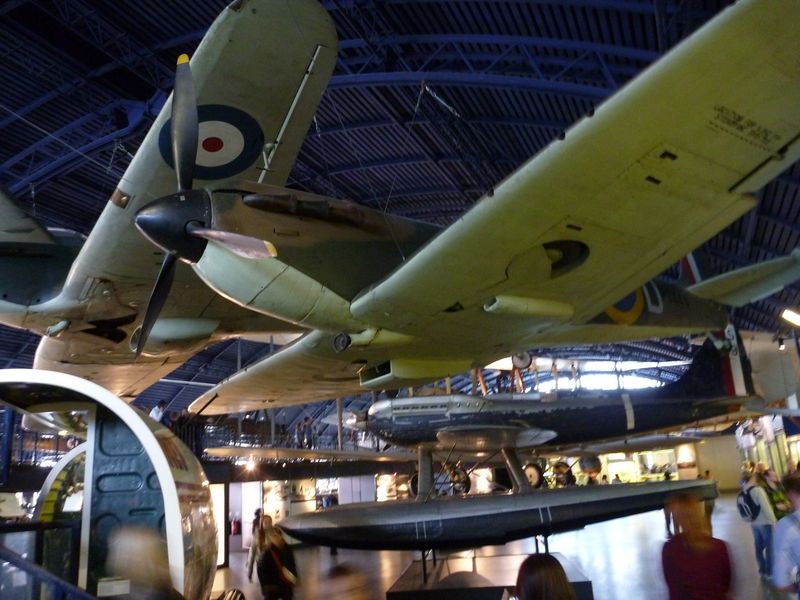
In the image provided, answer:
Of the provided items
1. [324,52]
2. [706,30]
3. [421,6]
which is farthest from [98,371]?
[706,30]

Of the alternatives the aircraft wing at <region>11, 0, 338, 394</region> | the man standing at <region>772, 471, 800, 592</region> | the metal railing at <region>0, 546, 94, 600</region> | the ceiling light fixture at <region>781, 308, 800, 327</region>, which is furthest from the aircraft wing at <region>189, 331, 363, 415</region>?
the ceiling light fixture at <region>781, 308, 800, 327</region>

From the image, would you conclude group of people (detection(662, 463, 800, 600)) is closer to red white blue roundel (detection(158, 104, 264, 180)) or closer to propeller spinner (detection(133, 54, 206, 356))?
propeller spinner (detection(133, 54, 206, 356))

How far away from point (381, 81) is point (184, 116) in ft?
28.2

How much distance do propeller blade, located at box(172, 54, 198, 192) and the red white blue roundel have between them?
26.1 inches

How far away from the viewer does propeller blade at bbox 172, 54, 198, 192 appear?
534cm

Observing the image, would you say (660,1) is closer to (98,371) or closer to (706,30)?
(706,30)

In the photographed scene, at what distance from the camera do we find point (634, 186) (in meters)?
5.03

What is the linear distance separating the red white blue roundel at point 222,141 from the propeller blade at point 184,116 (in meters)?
0.66

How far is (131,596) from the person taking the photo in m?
3.75

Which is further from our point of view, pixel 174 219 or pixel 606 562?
pixel 606 562

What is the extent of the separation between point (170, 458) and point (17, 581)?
105 centimetres

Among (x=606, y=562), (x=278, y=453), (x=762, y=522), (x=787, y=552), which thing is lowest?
(x=606, y=562)

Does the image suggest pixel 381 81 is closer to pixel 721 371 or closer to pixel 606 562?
pixel 721 371

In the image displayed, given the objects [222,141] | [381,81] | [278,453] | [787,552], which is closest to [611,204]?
[787,552]
